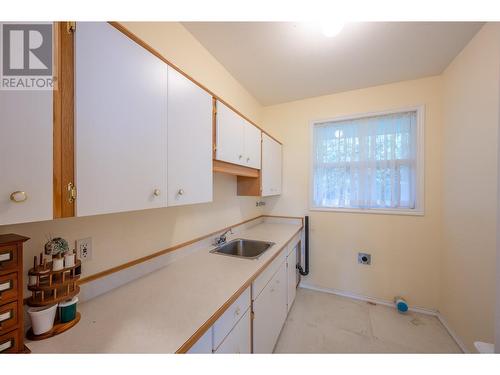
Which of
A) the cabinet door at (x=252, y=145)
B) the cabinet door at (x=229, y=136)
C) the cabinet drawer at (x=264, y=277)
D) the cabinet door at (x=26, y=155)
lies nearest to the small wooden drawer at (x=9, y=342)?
the cabinet door at (x=26, y=155)

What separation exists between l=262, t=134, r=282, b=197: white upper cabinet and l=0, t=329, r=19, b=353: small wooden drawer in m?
1.81

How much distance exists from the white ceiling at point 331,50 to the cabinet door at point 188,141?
2.64ft

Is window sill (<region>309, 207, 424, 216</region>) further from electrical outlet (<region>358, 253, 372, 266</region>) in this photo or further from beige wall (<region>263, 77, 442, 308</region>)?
electrical outlet (<region>358, 253, 372, 266</region>)

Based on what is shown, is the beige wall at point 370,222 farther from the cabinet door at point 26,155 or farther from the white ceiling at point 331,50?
the cabinet door at point 26,155

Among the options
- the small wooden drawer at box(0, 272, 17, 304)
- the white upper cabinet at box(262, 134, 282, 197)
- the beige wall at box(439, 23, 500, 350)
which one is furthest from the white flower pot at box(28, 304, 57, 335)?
the beige wall at box(439, 23, 500, 350)

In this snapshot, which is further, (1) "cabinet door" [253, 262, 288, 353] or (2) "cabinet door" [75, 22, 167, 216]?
(1) "cabinet door" [253, 262, 288, 353]

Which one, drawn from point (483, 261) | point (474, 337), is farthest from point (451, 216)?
point (474, 337)

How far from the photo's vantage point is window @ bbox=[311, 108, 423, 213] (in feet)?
7.20

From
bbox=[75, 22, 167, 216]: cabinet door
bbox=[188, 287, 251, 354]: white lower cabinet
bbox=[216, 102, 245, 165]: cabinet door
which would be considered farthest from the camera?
bbox=[216, 102, 245, 165]: cabinet door

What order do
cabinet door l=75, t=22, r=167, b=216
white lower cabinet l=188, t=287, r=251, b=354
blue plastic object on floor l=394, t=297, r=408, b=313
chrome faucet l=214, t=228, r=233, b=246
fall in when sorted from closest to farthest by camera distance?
cabinet door l=75, t=22, r=167, b=216
white lower cabinet l=188, t=287, r=251, b=354
chrome faucet l=214, t=228, r=233, b=246
blue plastic object on floor l=394, t=297, r=408, b=313

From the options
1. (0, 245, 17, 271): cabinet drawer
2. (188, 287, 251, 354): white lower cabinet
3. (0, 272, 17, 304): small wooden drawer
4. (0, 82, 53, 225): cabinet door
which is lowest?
(188, 287, 251, 354): white lower cabinet

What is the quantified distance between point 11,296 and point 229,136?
1.27 m
